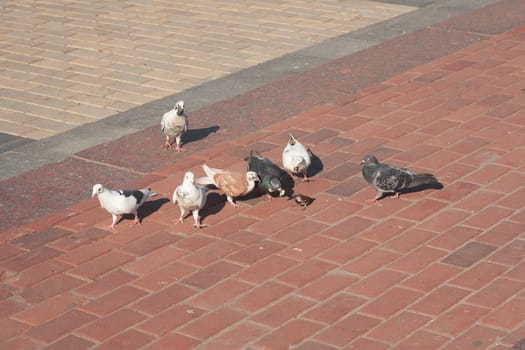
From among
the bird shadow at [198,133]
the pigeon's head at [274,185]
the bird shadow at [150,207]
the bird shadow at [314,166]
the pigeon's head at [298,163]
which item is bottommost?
the bird shadow at [314,166]

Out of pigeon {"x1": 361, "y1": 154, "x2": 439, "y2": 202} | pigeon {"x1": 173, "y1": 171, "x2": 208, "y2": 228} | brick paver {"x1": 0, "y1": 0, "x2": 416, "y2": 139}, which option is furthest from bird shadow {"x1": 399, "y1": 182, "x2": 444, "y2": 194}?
brick paver {"x1": 0, "y1": 0, "x2": 416, "y2": 139}

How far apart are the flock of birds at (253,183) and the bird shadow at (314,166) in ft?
0.57

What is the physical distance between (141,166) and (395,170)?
8.17 ft

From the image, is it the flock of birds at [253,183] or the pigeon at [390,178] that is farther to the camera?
the pigeon at [390,178]

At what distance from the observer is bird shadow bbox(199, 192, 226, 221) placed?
327 inches

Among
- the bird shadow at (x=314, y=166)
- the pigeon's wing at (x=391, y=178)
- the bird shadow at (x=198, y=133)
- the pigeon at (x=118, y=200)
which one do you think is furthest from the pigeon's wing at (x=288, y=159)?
the bird shadow at (x=198, y=133)

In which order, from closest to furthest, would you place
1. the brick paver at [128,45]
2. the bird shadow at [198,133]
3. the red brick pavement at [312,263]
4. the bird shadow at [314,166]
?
1. the red brick pavement at [312,263]
2. the bird shadow at [314,166]
3. the bird shadow at [198,133]
4. the brick paver at [128,45]

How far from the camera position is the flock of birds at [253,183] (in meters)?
7.85

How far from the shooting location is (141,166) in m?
9.27

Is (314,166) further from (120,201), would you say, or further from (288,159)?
(120,201)

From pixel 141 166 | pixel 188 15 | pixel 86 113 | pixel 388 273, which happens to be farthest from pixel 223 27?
pixel 388 273

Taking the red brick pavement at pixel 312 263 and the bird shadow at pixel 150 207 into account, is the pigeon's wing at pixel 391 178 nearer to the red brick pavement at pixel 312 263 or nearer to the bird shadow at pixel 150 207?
→ the red brick pavement at pixel 312 263

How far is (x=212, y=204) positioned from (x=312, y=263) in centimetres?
139

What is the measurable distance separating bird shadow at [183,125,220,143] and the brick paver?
113cm
